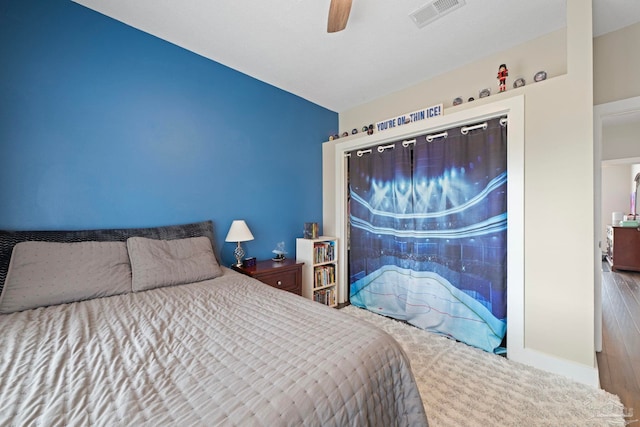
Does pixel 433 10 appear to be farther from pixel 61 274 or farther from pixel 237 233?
pixel 61 274

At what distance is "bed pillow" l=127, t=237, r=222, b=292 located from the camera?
175cm

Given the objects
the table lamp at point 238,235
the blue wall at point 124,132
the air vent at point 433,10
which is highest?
the air vent at point 433,10

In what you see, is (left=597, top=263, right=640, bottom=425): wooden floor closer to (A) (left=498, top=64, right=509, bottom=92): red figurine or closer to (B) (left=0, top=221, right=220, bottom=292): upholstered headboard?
(A) (left=498, top=64, right=509, bottom=92): red figurine

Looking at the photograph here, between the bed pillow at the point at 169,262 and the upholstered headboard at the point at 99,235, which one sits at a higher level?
the upholstered headboard at the point at 99,235

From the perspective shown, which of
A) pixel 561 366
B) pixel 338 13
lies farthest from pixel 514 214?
pixel 338 13

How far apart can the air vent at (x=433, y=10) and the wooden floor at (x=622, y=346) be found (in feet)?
9.24

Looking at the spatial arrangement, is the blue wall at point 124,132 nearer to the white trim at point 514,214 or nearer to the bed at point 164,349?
the bed at point 164,349

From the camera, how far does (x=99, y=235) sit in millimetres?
1820

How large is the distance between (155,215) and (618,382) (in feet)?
12.2

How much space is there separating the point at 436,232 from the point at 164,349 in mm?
2380

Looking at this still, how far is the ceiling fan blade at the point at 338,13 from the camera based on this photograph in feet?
4.70

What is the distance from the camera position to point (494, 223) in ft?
6.99

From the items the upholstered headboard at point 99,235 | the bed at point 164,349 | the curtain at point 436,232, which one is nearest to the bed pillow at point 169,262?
the bed at point 164,349

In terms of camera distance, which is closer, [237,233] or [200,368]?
[200,368]
